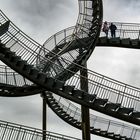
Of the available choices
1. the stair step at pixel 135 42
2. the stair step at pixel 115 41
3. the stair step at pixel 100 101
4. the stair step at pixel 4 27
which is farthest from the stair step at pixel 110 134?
the stair step at pixel 4 27

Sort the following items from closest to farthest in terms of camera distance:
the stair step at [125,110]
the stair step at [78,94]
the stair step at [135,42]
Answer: the stair step at [125,110], the stair step at [78,94], the stair step at [135,42]

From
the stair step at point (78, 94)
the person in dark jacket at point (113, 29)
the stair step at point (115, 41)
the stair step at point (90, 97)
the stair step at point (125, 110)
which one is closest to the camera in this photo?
the stair step at point (125, 110)

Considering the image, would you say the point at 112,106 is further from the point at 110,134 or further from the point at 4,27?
the point at 110,134

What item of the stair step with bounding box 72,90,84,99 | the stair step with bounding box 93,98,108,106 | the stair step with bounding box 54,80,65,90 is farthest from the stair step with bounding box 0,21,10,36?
the stair step with bounding box 93,98,108,106

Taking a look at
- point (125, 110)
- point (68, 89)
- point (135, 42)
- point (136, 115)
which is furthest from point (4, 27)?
point (135, 42)

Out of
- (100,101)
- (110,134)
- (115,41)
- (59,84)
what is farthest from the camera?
(110,134)

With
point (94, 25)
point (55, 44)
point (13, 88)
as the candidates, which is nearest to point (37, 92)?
point (13, 88)

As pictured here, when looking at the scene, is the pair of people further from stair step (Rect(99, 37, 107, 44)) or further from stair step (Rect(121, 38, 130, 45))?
stair step (Rect(121, 38, 130, 45))

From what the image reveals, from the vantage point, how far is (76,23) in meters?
22.8


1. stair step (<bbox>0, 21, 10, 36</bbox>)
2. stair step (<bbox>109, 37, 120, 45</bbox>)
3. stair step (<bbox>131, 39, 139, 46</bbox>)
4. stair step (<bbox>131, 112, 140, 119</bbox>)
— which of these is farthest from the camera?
stair step (<bbox>109, 37, 120, 45</bbox>)

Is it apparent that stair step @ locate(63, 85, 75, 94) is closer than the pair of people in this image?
Yes

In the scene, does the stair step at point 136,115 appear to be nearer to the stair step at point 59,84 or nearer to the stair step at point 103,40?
the stair step at point 59,84

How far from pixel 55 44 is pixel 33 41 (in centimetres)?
664

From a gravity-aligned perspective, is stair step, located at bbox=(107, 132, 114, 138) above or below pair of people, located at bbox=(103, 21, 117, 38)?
below
